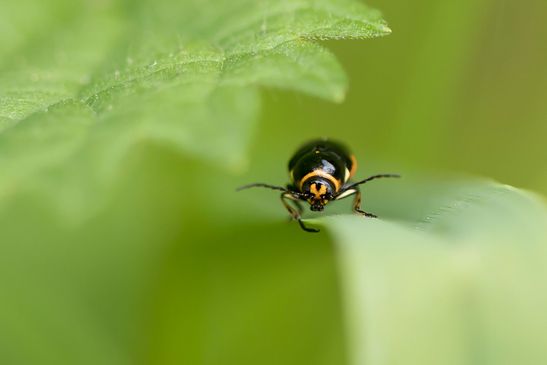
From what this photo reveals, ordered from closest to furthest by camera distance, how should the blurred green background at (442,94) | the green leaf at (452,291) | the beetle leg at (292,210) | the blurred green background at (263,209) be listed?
the green leaf at (452,291) → the beetle leg at (292,210) → the blurred green background at (263,209) → the blurred green background at (442,94)

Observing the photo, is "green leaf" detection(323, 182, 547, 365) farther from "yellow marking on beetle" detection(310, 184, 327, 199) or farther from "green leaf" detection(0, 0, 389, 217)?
"yellow marking on beetle" detection(310, 184, 327, 199)

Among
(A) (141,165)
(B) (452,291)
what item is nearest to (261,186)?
(A) (141,165)

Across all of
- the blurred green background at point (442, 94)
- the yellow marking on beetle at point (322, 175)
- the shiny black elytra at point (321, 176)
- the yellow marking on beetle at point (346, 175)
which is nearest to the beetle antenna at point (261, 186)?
the shiny black elytra at point (321, 176)

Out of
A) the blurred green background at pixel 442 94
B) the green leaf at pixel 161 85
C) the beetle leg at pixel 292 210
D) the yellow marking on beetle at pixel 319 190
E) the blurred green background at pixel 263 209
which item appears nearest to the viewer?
the green leaf at pixel 161 85

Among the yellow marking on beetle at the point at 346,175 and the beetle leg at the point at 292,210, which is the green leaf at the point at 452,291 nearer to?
the beetle leg at the point at 292,210

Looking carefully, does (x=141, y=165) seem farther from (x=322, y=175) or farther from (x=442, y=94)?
(x=442, y=94)

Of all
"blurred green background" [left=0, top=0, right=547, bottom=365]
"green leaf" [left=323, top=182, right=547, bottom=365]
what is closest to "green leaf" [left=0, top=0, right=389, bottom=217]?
"blurred green background" [left=0, top=0, right=547, bottom=365]
